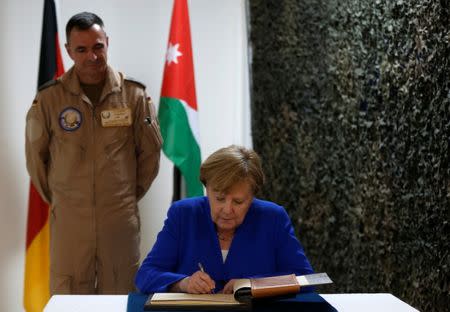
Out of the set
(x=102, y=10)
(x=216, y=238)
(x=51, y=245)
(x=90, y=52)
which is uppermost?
(x=102, y=10)

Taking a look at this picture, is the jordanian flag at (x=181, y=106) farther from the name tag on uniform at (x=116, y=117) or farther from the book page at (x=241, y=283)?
the book page at (x=241, y=283)

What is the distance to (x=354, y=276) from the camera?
3350mm

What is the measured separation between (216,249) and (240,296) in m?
0.30

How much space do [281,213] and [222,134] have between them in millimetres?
2078

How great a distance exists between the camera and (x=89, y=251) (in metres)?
3.11

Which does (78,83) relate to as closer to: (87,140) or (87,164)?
(87,140)

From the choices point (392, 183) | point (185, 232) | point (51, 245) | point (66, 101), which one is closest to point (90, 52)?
point (66, 101)

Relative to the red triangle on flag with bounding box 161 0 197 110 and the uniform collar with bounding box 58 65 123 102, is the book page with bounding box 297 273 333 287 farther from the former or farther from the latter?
the red triangle on flag with bounding box 161 0 197 110

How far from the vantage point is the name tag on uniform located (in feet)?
10.2

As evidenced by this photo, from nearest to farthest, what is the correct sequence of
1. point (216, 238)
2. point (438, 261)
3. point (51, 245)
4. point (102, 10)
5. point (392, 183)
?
point (216, 238), point (438, 261), point (392, 183), point (51, 245), point (102, 10)

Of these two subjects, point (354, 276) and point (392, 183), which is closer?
point (392, 183)

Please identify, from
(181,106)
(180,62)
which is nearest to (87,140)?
(181,106)

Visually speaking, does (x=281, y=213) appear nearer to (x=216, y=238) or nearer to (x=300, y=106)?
(x=216, y=238)

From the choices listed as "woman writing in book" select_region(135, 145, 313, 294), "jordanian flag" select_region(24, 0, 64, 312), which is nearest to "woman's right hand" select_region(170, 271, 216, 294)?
"woman writing in book" select_region(135, 145, 313, 294)
